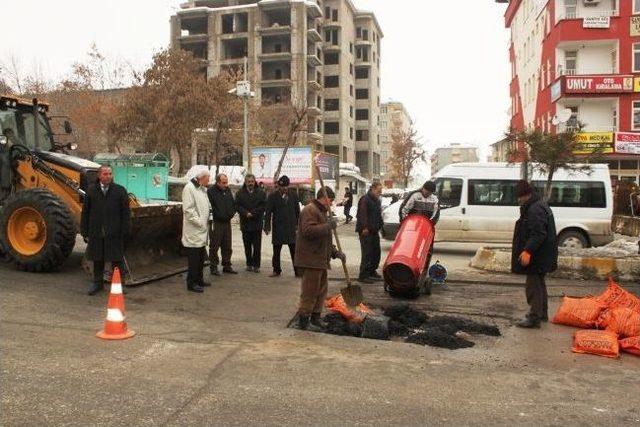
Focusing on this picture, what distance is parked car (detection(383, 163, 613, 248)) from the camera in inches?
554

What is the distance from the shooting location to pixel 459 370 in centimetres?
517

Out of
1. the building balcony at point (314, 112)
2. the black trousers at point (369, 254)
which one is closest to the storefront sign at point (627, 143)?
the black trousers at point (369, 254)

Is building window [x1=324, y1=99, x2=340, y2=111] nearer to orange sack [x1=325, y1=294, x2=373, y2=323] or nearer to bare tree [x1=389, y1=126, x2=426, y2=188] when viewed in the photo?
bare tree [x1=389, y1=126, x2=426, y2=188]

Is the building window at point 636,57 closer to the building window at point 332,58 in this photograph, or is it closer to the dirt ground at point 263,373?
the dirt ground at point 263,373

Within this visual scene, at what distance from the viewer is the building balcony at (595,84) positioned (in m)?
30.3

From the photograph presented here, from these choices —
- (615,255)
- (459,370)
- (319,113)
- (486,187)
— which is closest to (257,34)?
(319,113)

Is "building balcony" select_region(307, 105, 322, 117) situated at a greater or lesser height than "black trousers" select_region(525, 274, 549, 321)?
greater

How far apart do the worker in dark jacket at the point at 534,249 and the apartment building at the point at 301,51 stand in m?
52.0

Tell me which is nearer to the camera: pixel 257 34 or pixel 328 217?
pixel 328 217

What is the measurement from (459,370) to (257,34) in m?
64.4

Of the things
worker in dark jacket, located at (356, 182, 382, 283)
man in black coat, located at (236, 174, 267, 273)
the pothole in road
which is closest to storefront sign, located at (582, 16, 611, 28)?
worker in dark jacket, located at (356, 182, 382, 283)

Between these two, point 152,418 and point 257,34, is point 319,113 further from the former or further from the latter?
point 152,418

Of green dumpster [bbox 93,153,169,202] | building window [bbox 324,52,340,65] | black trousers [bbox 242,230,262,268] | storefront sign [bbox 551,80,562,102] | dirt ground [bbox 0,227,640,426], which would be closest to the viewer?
dirt ground [bbox 0,227,640,426]

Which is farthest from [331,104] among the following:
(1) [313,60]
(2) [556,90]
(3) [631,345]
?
(3) [631,345]
